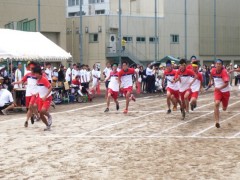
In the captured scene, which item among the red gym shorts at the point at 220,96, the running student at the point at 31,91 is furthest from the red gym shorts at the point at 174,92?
the running student at the point at 31,91

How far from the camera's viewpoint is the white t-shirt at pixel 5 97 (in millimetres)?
21422

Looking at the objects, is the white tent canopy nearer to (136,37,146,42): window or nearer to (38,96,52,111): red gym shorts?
(38,96,52,111): red gym shorts

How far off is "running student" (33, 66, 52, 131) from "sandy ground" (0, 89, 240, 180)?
0.37 meters

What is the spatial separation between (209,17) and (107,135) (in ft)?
214

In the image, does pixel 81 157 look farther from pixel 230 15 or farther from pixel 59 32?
pixel 230 15

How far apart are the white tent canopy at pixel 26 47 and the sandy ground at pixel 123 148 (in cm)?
579

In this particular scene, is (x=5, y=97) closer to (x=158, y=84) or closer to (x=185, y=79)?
(x=185, y=79)

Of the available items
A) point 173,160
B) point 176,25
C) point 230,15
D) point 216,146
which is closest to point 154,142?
point 216,146

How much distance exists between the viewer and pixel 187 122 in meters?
17.1

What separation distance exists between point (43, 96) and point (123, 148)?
14.2ft

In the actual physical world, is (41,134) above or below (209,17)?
below

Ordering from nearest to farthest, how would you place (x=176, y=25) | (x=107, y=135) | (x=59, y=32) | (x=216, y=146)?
(x=216, y=146)
(x=107, y=135)
(x=59, y=32)
(x=176, y=25)

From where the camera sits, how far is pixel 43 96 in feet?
51.7

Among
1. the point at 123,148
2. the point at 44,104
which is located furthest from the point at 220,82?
the point at 44,104
